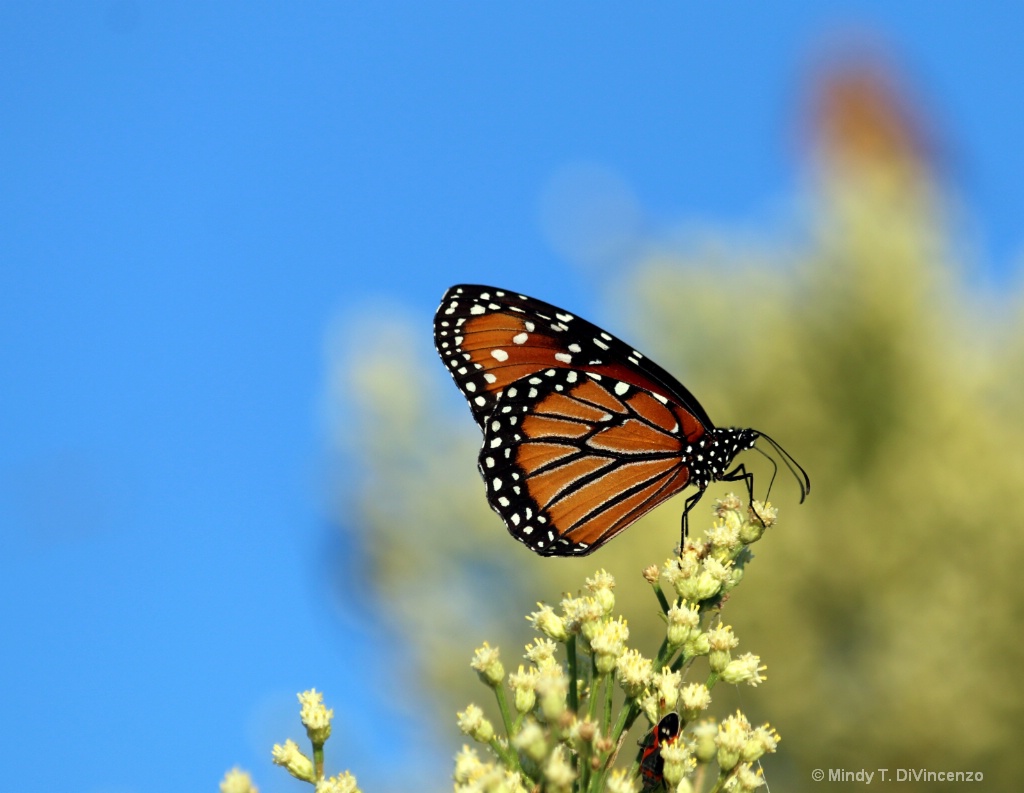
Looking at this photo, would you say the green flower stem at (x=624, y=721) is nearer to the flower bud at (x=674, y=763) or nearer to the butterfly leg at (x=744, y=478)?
the flower bud at (x=674, y=763)

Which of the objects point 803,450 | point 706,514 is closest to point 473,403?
point 706,514

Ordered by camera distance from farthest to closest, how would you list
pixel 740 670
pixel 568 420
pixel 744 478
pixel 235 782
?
pixel 568 420
pixel 744 478
pixel 740 670
pixel 235 782

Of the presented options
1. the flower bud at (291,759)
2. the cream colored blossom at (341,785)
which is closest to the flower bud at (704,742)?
the cream colored blossom at (341,785)

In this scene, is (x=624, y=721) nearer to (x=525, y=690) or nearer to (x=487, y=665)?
(x=525, y=690)

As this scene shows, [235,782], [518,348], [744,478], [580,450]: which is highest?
[518,348]

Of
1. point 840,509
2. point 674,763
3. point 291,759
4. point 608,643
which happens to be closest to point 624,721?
point 608,643
